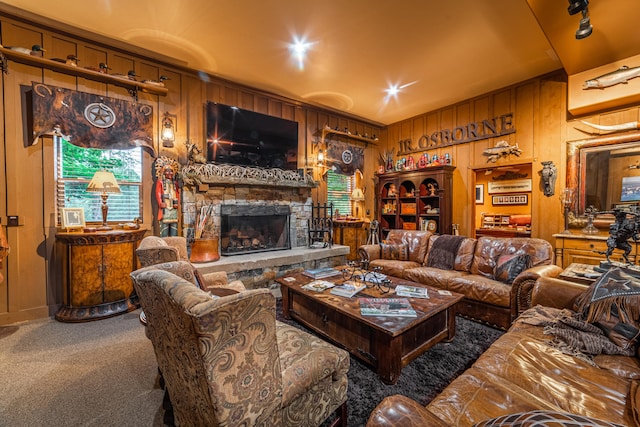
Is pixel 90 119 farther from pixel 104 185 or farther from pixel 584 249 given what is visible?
pixel 584 249

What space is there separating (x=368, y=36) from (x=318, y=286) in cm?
274

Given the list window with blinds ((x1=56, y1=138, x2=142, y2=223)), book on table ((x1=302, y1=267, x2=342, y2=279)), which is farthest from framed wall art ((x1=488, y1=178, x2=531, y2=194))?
window with blinds ((x1=56, y1=138, x2=142, y2=223))

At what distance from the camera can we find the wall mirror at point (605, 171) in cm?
314

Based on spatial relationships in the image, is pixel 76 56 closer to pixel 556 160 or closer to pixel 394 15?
pixel 394 15

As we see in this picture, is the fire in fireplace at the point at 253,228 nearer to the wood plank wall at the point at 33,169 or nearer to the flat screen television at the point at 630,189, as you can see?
the wood plank wall at the point at 33,169

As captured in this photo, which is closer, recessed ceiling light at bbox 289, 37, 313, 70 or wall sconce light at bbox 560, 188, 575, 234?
recessed ceiling light at bbox 289, 37, 313, 70

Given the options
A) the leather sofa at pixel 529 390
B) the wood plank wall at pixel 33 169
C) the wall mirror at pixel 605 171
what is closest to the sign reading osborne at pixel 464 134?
the wall mirror at pixel 605 171

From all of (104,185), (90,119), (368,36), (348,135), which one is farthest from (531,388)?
(348,135)

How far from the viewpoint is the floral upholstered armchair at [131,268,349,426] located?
85 centimetres

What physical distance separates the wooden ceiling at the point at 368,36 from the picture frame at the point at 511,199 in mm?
3017

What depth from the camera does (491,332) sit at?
246 centimetres

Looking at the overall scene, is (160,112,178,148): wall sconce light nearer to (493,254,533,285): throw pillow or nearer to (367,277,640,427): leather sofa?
(367,277,640,427): leather sofa

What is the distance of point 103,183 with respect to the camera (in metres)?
2.84

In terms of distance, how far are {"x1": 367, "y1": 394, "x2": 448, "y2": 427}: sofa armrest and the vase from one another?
318 cm
